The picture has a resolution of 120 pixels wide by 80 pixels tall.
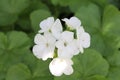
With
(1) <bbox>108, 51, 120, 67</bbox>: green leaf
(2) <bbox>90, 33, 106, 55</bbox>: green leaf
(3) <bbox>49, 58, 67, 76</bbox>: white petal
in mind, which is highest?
(2) <bbox>90, 33, 106, 55</bbox>: green leaf

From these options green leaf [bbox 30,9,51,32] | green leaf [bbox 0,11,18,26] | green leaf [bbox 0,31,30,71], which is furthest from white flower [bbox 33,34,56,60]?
green leaf [bbox 0,11,18,26]

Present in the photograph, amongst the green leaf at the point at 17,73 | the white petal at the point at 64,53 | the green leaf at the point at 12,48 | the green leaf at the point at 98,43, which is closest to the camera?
the white petal at the point at 64,53

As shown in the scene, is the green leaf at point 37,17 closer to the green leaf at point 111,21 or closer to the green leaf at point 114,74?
the green leaf at point 111,21

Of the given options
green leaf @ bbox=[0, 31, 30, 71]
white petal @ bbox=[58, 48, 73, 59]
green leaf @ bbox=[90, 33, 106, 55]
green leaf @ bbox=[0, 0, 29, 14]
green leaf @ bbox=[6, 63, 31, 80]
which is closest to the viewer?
white petal @ bbox=[58, 48, 73, 59]

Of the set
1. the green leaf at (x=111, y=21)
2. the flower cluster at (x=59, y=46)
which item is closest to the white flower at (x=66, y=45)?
the flower cluster at (x=59, y=46)

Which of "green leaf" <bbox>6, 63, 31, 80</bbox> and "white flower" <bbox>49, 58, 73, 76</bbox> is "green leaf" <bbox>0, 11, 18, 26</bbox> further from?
"white flower" <bbox>49, 58, 73, 76</bbox>

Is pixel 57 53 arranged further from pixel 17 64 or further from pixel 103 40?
pixel 103 40

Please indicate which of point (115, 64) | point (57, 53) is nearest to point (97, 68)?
point (115, 64)
